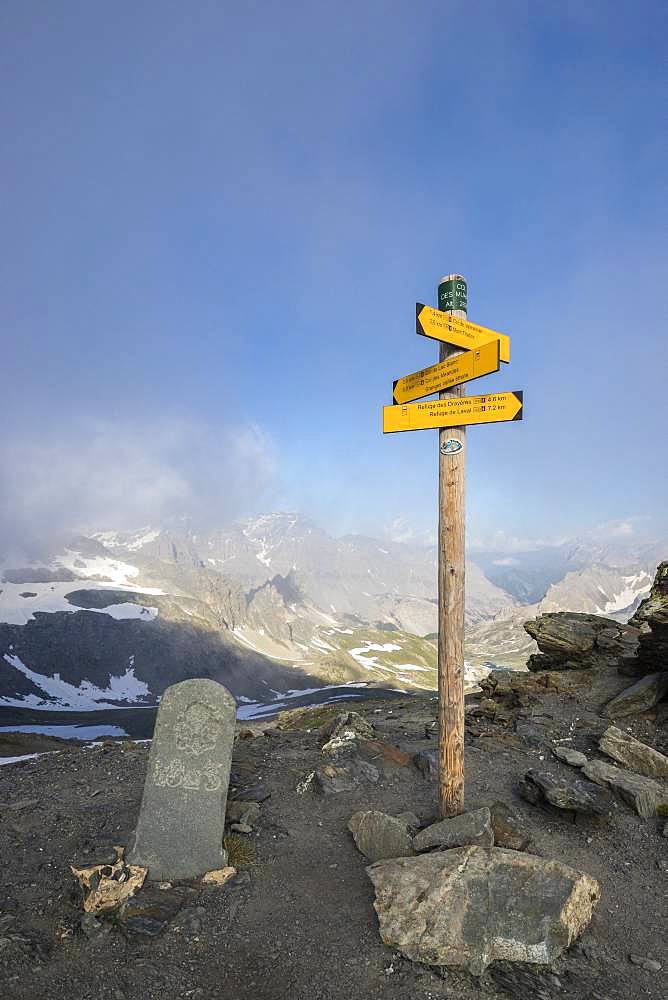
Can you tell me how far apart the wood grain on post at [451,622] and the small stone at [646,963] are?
10.9ft

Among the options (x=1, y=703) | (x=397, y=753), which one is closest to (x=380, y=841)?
(x=397, y=753)

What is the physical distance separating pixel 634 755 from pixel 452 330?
12.1 m

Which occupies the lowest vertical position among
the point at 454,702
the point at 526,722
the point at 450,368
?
the point at 526,722

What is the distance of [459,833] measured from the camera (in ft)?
30.0

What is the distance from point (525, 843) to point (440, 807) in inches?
64.4

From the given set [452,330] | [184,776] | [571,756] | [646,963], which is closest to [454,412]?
[452,330]

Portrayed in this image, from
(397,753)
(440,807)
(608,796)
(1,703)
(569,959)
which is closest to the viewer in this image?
(569,959)

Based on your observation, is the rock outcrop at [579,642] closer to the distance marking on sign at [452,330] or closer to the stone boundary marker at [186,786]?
the distance marking on sign at [452,330]

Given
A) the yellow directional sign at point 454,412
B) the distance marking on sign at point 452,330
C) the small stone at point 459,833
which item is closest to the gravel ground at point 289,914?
the small stone at point 459,833

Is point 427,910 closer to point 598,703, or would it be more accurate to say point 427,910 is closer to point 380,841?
point 380,841

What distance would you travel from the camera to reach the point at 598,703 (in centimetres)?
1970

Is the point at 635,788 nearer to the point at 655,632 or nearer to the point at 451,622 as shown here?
the point at 451,622

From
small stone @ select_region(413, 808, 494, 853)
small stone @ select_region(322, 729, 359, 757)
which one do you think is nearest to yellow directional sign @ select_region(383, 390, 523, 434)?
small stone @ select_region(413, 808, 494, 853)

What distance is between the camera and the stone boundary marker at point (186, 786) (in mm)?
9242
